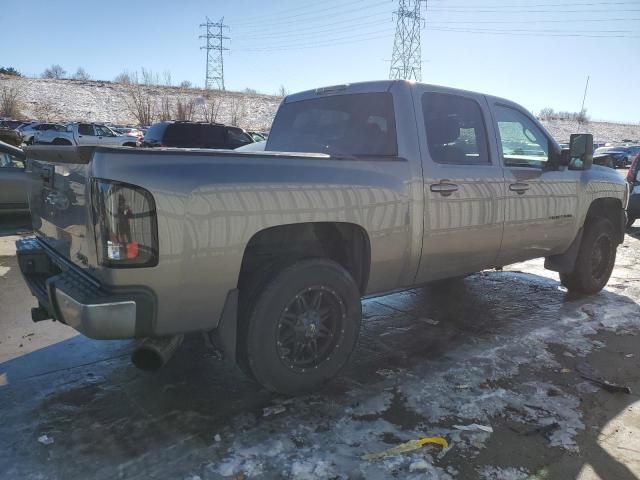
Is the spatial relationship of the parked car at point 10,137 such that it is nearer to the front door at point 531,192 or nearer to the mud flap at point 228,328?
the front door at point 531,192

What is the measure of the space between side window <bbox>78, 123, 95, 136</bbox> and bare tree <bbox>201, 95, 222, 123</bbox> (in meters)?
21.0

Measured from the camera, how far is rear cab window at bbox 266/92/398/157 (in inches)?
147

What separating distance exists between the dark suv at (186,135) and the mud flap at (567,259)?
9982mm

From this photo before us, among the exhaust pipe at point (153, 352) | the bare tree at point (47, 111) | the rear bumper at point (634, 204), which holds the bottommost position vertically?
the exhaust pipe at point (153, 352)

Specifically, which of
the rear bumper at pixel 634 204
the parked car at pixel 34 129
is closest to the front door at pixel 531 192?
the rear bumper at pixel 634 204

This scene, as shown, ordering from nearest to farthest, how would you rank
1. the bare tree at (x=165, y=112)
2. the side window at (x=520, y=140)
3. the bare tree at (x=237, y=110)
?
the side window at (x=520, y=140), the bare tree at (x=165, y=112), the bare tree at (x=237, y=110)

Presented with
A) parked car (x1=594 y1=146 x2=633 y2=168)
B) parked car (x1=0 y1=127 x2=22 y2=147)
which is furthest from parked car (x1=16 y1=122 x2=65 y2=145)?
parked car (x1=594 y1=146 x2=633 y2=168)

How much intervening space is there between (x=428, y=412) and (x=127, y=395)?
1.85 meters

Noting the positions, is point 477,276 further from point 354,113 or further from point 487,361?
point 354,113

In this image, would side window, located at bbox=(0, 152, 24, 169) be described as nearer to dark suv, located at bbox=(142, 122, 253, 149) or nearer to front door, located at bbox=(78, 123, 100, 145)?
dark suv, located at bbox=(142, 122, 253, 149)

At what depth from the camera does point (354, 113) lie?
397 cm

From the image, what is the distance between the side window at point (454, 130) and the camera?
3.82 metres

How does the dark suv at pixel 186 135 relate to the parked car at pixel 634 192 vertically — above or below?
above

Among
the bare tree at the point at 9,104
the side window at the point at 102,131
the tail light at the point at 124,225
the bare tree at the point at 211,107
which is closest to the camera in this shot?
the tail light at the point at 124,225
